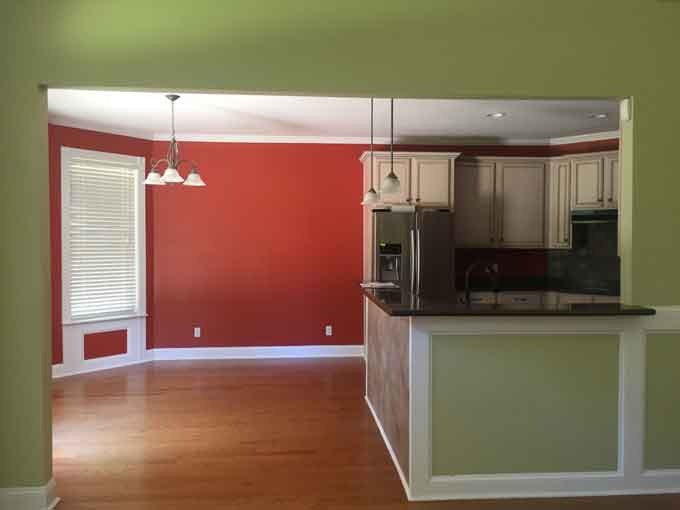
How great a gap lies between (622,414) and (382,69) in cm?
232

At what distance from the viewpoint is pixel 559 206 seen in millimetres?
5949

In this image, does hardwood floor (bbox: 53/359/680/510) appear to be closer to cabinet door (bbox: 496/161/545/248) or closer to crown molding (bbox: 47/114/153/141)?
cabinet door (bbox: 496/161/545/248)

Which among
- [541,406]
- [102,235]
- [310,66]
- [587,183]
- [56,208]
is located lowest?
[541,406]

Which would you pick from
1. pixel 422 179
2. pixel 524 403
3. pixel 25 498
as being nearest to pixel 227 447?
pixel 25 498

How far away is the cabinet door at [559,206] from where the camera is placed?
5887mm

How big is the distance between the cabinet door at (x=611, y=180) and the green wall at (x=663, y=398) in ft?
9.83

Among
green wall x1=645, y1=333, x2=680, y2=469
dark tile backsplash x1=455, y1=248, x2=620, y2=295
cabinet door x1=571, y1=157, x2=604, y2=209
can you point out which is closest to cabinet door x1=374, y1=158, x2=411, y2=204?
dark tile backsplash x1=455, y1=248, x2=620, y2=295

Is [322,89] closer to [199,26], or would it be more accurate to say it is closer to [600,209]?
[199,26]

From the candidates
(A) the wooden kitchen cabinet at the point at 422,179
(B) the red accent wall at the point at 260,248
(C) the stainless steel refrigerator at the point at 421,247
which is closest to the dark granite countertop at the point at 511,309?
(C) the stainless steel refrigerator at the point at 421,247

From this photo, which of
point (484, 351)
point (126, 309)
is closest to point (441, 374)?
point (484, 351)

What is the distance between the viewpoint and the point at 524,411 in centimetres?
289

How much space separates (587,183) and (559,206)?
15.0 inches

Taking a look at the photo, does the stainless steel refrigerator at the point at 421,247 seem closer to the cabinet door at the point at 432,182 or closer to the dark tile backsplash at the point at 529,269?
the cabinet door at the point at 432,182

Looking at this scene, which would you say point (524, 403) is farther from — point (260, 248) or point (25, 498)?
point (260, 248)
